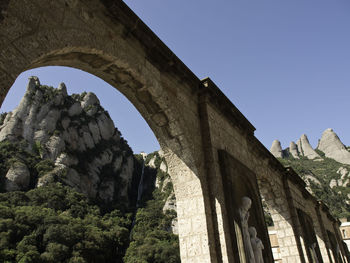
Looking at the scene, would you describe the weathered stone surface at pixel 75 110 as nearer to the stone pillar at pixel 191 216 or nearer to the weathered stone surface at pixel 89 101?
the weathered stone surface at pixel 89 101

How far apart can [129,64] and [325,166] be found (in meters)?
93.5

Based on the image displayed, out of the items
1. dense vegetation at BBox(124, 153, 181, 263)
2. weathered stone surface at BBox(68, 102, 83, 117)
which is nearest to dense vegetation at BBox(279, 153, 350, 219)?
dense vegetation at BBox(124, 153, 181, 263)

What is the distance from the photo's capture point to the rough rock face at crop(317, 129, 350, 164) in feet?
307

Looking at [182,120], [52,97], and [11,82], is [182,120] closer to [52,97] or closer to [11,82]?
[11,82]

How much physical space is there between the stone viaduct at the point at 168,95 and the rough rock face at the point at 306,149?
101952 mm

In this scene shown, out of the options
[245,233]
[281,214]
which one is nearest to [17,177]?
[281,214]

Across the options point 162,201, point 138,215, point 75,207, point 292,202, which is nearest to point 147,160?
point 162,201

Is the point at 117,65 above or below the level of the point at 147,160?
below

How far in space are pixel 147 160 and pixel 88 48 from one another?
74366 mm

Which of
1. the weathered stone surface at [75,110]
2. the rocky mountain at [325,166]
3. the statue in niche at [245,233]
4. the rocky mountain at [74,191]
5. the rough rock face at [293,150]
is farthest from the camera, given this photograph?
the rough rock face at [293,150]

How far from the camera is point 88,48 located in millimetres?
4637

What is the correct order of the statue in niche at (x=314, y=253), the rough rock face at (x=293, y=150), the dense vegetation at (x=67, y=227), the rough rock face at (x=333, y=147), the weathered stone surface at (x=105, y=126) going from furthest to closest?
1. the rough rock face at (x=293, y=150)
2. the rough rock face at (x=333, y=147)
3. the weathered stone surface at (x=105, y=126)
4. the dense vegetation at (x=67, y=227)
5. the statue in niche at (x=314, y=253)

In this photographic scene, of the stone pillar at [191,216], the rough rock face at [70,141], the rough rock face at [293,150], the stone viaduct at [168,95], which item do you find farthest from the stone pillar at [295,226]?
the rough rock face at [293,150]

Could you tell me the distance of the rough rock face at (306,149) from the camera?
102 m
